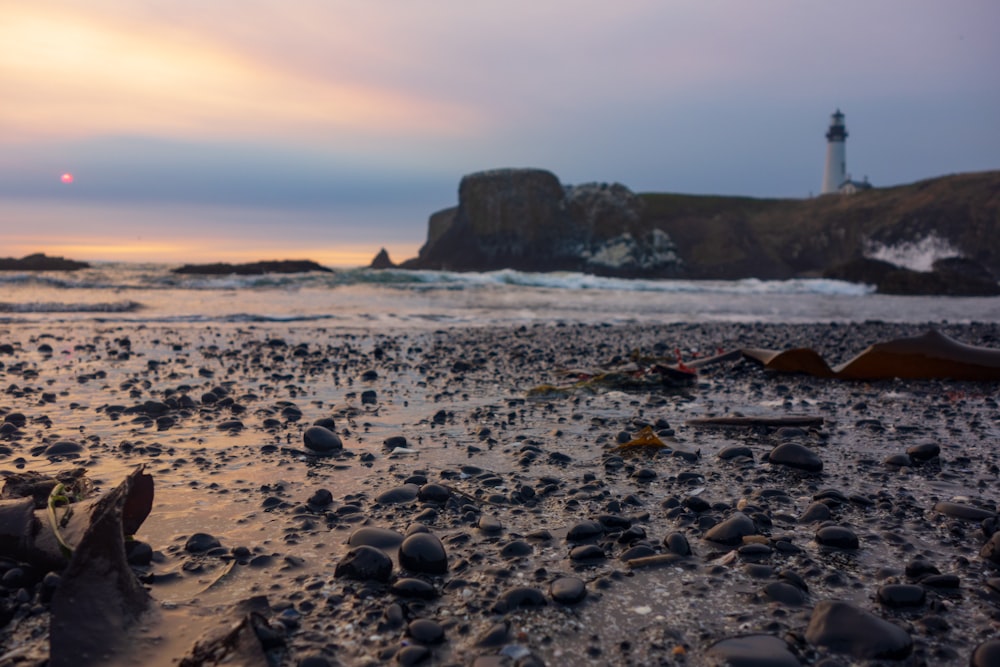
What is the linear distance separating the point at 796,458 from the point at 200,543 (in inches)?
111

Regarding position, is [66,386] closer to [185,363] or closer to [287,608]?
[185,363]

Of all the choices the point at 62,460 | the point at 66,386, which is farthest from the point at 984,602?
the point at 66,386

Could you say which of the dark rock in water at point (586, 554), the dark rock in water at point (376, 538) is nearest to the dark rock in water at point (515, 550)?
the dark rock in water at point (586, 554)

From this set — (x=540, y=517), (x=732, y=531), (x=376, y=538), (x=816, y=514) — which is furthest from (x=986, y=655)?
(x=376, y=538)

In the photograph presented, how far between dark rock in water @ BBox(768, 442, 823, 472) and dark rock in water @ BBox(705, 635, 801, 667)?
5.74ft

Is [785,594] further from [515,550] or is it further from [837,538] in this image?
[515,550]

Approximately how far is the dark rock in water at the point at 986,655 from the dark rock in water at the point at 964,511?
117cm

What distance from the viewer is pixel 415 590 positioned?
202cm

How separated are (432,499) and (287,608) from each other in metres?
1.02

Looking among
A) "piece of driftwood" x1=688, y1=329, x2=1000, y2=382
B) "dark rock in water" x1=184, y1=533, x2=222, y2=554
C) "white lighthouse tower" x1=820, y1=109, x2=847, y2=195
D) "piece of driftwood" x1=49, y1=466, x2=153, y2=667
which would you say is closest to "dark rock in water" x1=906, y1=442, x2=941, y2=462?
"piece of driftwood" x1=688, y1=329, x2=1000, y2=382

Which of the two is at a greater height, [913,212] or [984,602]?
[913,212]

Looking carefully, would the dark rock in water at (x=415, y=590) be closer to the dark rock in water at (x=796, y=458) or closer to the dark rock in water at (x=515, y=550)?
the dark rock in water at (x=515, y=550)

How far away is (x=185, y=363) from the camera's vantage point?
7223mm

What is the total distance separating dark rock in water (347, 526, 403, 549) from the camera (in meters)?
2.35
